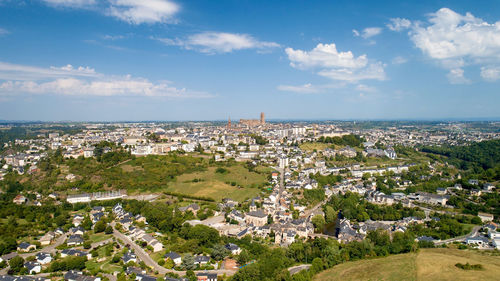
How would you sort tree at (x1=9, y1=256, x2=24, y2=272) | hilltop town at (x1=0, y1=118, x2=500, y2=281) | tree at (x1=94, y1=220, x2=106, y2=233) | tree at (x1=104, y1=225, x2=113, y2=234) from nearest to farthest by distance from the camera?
1. tree at (x1=9, y1=256, x2=24, y2=272)
2. hilltop town at (x1=0, y1=118, x2=500, y2=281)
3. tree at (x1=104, y1=225, x2=113, y2=234)
4. tree at (x1=94, y1=220, x2=106, y2=233)

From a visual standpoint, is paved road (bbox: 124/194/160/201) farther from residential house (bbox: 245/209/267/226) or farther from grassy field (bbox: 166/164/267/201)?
residential house (bbox: 245/209/267/226)

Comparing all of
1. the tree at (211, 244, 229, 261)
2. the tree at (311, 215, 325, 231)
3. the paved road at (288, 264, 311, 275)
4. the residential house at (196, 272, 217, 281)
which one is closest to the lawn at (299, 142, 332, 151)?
the tree at (311, 215, 325, 231)

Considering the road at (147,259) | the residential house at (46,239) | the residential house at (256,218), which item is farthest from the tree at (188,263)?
the residential house at (46,239)

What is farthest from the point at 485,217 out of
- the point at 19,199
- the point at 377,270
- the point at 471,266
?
the point at 19,199

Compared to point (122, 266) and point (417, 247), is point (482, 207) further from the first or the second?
point (122, 266)

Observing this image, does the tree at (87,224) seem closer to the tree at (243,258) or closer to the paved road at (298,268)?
the tree at (243,258)

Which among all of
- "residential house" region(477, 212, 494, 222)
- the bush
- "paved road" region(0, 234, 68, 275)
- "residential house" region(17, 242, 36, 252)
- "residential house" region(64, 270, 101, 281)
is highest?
the bush
